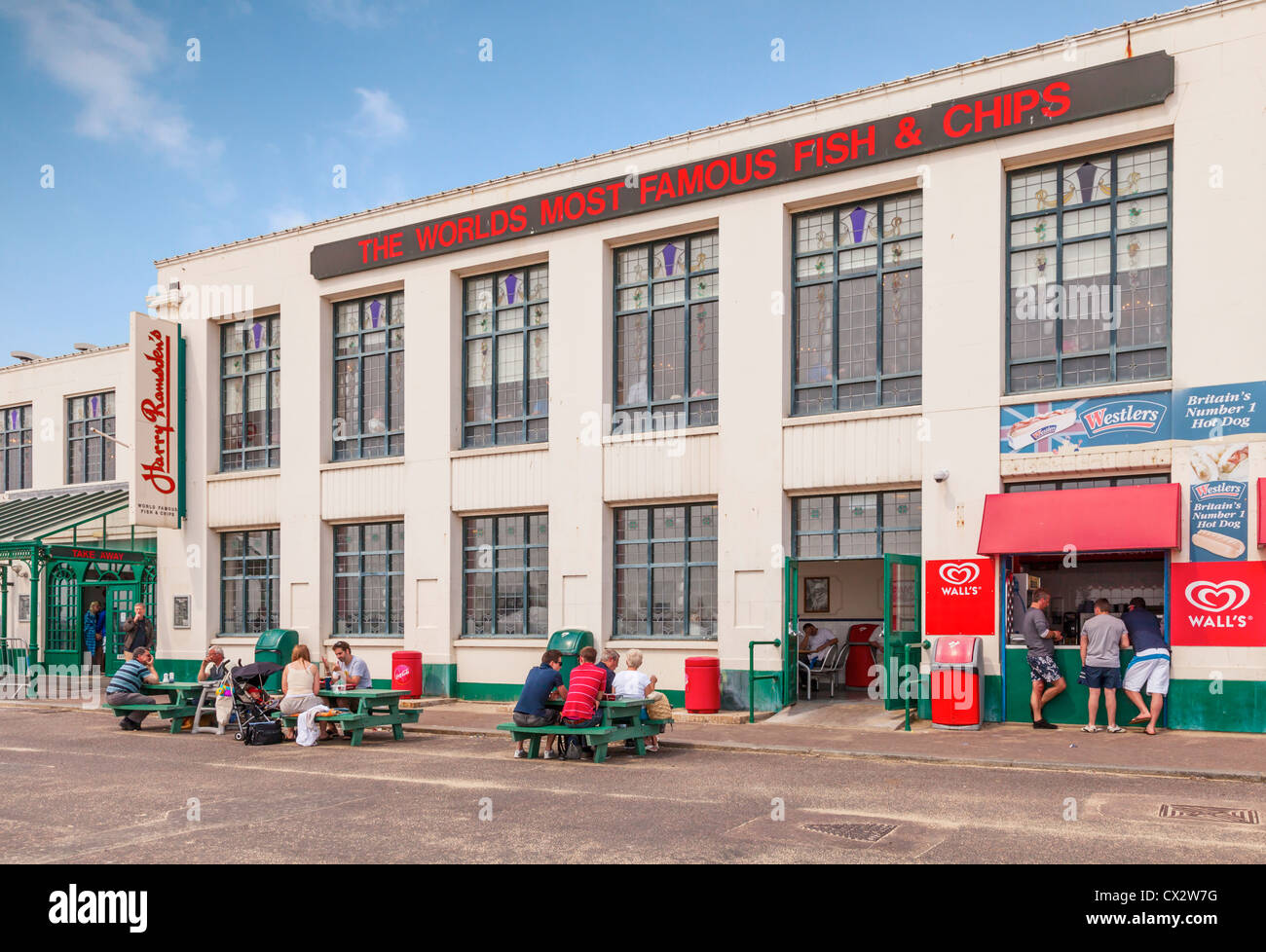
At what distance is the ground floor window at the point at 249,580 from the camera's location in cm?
2408

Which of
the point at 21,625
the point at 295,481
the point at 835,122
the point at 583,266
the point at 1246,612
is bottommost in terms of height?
the point at 21,625

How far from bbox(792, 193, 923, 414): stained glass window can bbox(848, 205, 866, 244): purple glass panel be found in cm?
1

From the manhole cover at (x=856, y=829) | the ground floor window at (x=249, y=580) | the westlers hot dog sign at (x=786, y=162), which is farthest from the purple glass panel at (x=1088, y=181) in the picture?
the ground floor window at (x=249, y=580)

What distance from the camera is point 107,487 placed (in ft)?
99.0

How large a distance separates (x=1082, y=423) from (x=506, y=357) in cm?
1014

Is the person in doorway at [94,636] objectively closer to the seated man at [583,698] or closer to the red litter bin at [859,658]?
the red litter bin at [859,658]

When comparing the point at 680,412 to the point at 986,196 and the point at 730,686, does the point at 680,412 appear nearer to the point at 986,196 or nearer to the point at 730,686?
the point at 730,686

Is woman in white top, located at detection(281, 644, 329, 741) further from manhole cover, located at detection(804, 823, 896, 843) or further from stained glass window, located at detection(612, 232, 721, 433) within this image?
manhole cover, located at detection(804, 823, 896, 843)

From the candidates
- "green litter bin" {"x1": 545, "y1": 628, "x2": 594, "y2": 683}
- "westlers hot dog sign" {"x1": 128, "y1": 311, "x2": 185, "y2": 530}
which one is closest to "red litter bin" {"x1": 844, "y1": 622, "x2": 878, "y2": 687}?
"green litter bin" {"x1": 545, "y1": 628, "x2": 594, "y2": 683}

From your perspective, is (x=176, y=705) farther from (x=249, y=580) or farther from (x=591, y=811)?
(x=591, y=811)

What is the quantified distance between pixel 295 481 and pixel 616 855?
16.6 meters

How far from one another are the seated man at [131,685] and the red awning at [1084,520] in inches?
491

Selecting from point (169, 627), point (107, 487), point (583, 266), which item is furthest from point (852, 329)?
point (107, 487)

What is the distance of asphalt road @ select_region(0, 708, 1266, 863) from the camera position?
859 centimetres
